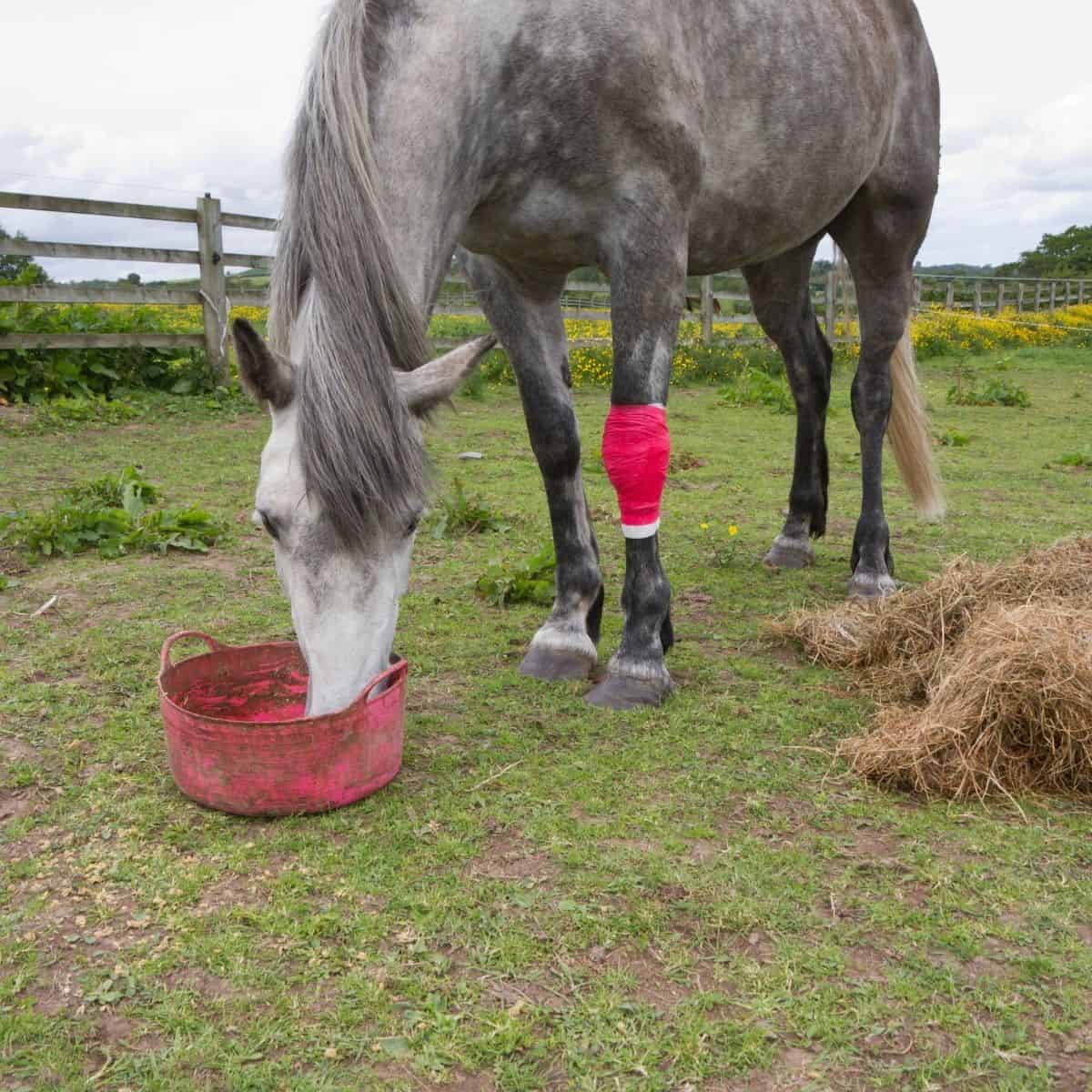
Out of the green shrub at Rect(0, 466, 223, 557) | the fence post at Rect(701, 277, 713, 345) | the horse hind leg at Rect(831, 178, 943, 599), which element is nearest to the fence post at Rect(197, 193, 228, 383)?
the green shrub at Rect(0, 466, 223, 557)

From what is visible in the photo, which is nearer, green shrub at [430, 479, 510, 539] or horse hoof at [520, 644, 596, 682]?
horse hoof at [520, 644, 596, 682]

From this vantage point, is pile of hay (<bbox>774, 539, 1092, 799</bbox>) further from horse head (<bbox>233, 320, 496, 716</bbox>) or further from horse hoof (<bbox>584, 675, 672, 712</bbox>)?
horse head (<bbox>233, 320, 496, 716</bbox>)

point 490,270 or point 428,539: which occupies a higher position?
Result: point 490,270

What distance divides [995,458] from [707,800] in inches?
222

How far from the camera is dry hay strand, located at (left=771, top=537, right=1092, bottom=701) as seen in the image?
2.96 m

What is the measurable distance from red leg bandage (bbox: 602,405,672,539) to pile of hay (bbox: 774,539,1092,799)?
0.85 metres

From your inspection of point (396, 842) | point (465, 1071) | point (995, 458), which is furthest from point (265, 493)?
point (995, 458)

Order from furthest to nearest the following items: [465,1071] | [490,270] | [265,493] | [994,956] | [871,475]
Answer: [871,475], [490,270], [265,493], [994,956], [465,1071]

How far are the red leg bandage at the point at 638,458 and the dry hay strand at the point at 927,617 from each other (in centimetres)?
80

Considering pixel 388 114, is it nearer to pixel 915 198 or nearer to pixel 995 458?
pixel 915 198

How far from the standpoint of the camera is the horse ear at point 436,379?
2.20m

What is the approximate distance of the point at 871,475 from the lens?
4.18 m

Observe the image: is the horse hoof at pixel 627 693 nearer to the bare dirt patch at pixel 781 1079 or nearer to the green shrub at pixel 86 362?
the bare dirt patch at pixel 781 1079

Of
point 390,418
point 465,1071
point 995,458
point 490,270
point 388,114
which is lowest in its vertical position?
point 465,1071
